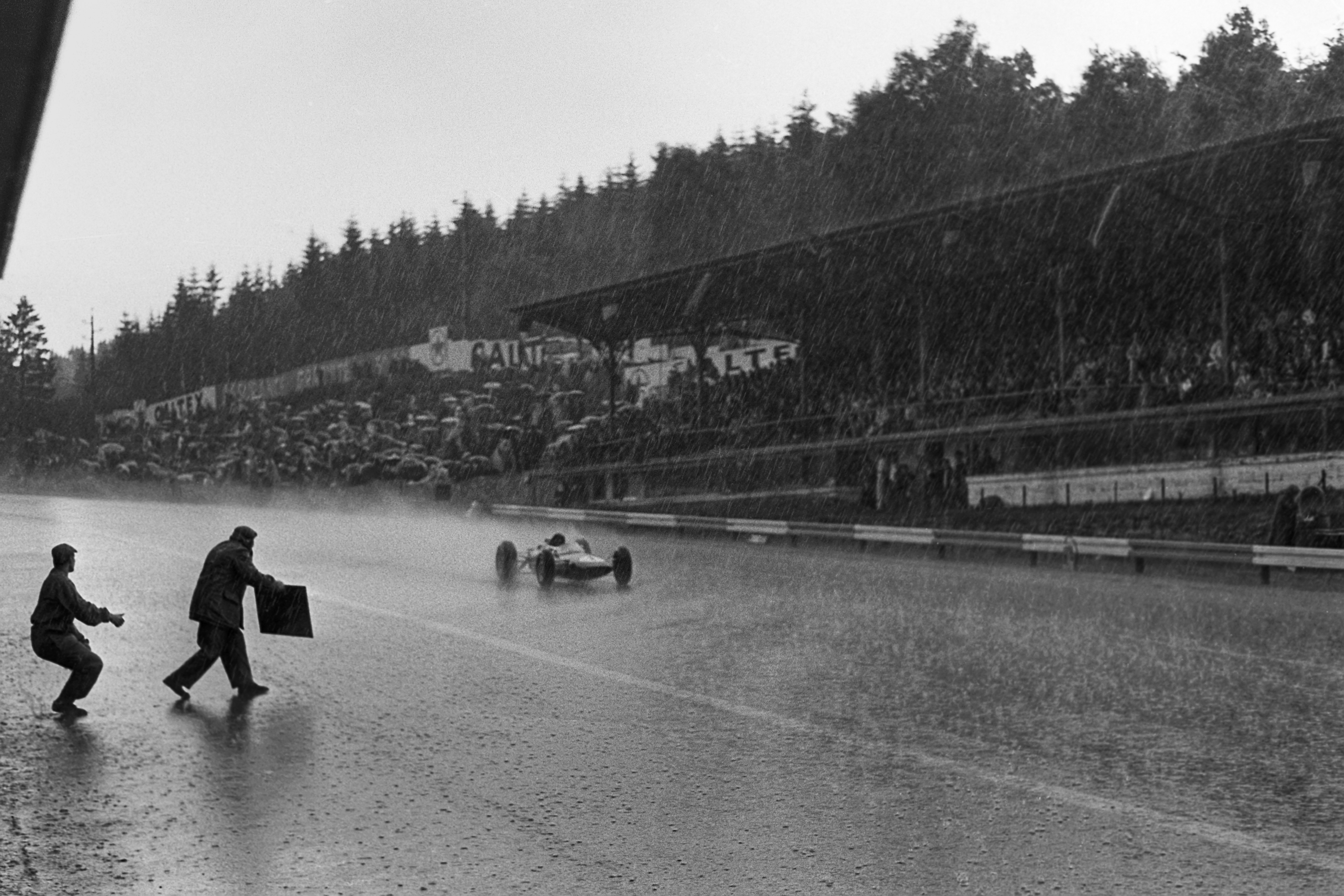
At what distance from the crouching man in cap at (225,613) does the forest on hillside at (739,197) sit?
19351mm

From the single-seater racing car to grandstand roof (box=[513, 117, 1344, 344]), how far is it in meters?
11.5

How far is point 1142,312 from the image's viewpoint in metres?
30.1

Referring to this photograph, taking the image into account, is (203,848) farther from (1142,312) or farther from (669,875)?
(1142,312)

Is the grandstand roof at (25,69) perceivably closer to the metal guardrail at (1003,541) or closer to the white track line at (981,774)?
the white track line at (981,774)

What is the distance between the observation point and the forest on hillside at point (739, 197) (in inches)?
2028

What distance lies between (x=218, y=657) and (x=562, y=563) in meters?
7.86

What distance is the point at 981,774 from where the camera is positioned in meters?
7.98

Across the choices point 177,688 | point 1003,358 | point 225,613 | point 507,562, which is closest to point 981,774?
point 225,613

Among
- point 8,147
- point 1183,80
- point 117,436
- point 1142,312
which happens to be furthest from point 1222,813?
point 117,436

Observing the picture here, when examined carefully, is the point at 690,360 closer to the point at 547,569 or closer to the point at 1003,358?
the point at 1003,358

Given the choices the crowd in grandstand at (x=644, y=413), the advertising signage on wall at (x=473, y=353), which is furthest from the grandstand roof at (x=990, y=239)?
the advertising signage on wall at (x=473, y=353)

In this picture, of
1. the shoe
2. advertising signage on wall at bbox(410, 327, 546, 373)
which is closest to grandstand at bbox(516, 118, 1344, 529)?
the shoe

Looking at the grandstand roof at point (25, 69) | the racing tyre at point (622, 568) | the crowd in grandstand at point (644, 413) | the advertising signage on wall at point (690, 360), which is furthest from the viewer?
the advertising signage on wall at point (690, 360)

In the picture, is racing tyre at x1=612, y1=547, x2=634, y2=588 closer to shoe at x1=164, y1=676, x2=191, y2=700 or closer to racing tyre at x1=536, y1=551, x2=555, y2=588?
racing tyre at x1=536, y1=551, x2=555, y2=588
